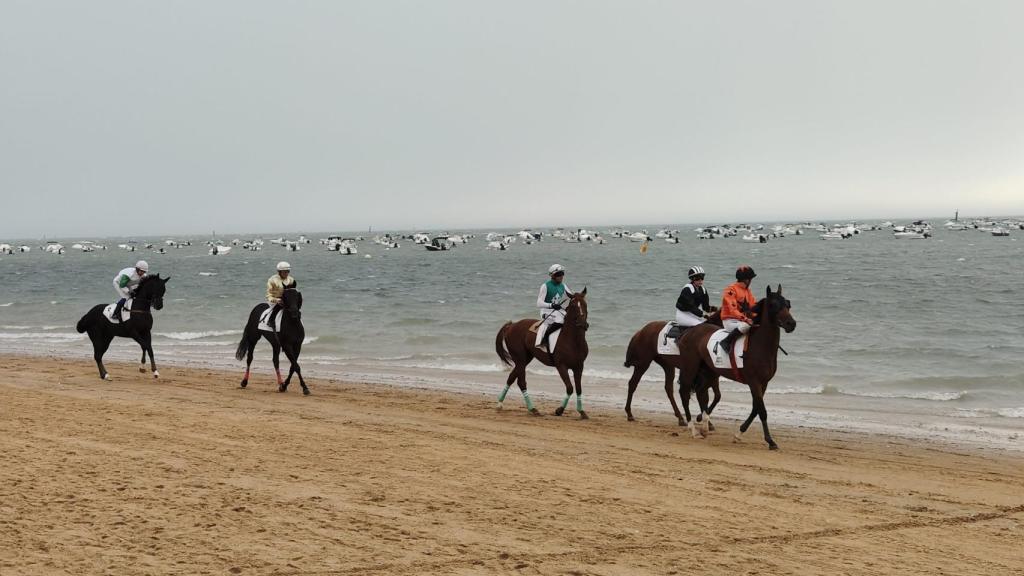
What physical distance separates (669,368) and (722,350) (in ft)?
5.92

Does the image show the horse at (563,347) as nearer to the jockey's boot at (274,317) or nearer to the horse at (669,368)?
the horse at (669,368)

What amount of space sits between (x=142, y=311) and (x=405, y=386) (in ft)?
18.6

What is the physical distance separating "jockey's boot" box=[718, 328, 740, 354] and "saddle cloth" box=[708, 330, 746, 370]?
0.12 feet

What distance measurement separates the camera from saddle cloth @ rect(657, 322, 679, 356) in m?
14.4

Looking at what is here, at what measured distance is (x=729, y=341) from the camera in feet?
43.1

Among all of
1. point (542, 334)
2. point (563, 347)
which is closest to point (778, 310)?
point (563, 347)

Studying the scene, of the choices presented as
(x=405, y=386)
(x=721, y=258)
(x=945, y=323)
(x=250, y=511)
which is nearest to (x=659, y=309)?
(x=945, y=323)

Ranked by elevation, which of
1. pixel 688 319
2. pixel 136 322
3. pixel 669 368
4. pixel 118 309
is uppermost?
pixel 688 319

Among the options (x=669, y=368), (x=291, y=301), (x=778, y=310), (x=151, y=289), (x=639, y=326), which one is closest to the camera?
(x=778, y=310)

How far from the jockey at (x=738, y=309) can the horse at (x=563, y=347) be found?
2227mm

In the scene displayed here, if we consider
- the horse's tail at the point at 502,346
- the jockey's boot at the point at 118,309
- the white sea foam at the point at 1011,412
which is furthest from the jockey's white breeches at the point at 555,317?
the jockey's boot at the point at 118,309

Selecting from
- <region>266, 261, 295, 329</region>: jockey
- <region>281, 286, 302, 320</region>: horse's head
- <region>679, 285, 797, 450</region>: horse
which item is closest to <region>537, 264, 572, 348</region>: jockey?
<region>679, 285, 797, 450</region>: horse

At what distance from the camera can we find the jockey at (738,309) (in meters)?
12.9

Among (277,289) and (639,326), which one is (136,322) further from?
(639,326)
